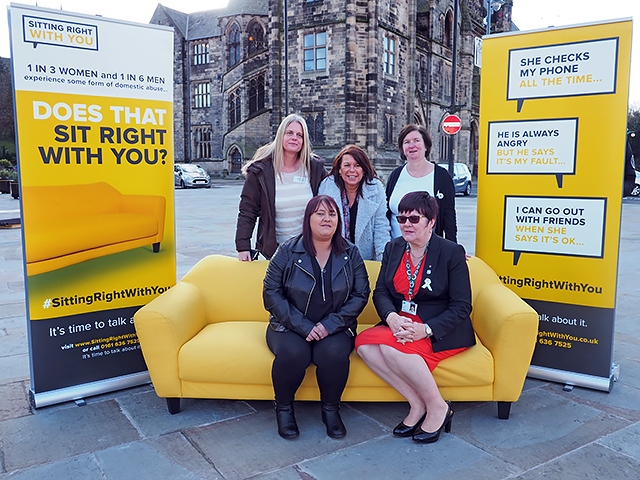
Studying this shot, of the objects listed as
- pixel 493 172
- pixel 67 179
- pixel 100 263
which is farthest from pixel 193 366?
pixel 493 172

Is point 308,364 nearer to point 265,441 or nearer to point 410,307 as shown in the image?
point 265,441

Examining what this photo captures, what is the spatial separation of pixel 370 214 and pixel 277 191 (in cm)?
71

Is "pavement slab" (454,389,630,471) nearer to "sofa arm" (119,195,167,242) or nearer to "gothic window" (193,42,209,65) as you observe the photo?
"sofa arm" (119,195,167,242)

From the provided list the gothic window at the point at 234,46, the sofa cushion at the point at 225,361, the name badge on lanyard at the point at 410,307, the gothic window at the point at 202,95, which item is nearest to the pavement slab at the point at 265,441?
the sofa cushion at the point at 225,361

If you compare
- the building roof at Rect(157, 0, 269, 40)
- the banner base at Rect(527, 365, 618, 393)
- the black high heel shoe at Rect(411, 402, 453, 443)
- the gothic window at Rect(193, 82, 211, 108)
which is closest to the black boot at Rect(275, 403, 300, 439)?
the black high heel shoe at Rect(411, 402, 453, 443)

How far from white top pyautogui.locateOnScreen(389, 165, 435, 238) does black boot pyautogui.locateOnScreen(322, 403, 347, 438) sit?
1.64 metres

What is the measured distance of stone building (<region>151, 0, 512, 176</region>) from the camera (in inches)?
1071

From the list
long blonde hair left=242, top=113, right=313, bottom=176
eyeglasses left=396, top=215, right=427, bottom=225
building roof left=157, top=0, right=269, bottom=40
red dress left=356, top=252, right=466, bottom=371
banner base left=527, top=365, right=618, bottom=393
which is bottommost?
banner base left=527, top=365, right=618, bottom=393

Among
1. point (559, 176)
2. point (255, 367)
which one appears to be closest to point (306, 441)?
point (255, 367)

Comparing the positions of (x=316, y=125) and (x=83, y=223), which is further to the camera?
(x=316, y=125)

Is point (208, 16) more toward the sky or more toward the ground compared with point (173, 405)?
more toward the sky

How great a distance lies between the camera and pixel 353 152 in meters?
3.97

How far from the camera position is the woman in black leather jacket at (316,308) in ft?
10.5

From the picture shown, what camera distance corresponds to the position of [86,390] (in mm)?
3799
